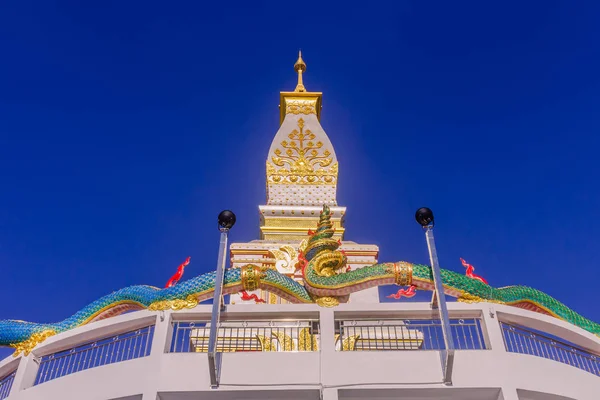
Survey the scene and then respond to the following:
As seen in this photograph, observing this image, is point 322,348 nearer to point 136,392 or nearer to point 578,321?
point 136,392

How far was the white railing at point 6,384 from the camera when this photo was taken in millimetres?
9680

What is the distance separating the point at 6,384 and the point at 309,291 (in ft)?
16.6

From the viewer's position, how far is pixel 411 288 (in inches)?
411

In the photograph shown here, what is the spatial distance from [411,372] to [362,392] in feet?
2.32

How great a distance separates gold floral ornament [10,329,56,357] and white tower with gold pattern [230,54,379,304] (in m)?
4.73

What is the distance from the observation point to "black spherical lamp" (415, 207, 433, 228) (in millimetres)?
9297

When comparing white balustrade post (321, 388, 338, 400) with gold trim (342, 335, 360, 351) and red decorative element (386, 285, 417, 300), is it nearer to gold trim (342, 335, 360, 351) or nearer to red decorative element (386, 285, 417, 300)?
gold trim (342, 335, 360, 351)

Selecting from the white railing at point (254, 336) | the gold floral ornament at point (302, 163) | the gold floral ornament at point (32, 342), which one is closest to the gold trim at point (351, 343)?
the white railing at point (254, 336)

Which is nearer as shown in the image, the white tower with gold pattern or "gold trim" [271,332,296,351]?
"gold trim" [271,332,296,351]

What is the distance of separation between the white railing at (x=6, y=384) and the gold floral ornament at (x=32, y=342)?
400mm

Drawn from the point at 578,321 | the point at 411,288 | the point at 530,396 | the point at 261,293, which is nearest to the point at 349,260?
the point at 261,293

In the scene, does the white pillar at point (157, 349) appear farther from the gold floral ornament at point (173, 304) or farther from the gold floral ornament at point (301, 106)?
the gold floral ornament at point (301, 106)

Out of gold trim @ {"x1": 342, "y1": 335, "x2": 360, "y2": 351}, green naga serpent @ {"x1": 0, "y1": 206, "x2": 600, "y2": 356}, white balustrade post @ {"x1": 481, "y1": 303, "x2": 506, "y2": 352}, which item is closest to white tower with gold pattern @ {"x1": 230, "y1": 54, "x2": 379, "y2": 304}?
gold trim @ {"x1": 342, "y1": 335, "x2": 360, "y2": 351}

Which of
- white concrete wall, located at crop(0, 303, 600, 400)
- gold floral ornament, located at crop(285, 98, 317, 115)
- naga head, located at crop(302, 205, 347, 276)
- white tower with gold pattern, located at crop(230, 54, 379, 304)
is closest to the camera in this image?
white concrete wall, located at crop(0, 303, 600, 400)
